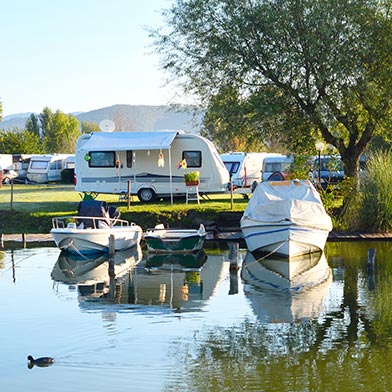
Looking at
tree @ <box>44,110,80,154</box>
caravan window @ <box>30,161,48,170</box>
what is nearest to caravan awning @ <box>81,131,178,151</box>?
caravan window @ <box>30,161,48,170</box>

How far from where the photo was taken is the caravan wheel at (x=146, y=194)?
34.5 metres

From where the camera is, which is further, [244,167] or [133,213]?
[244,167]

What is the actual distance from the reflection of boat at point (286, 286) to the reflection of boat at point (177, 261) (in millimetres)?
1318

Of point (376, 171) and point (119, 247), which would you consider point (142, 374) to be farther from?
point (376, 171)

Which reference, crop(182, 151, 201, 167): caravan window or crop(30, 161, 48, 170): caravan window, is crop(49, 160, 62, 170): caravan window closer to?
crop(30, 161, 48, 170): caravan window

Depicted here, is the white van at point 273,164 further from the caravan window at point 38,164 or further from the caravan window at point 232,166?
the caravan window at point 38,164

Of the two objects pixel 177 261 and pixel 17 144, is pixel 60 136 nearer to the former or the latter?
pixel 17 144

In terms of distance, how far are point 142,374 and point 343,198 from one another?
18.3m

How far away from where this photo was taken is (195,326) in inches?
621

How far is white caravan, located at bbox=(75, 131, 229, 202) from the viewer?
34.3 m

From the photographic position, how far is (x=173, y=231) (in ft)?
86.7

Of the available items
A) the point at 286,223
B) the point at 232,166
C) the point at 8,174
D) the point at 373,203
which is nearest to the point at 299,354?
the point at 286,223

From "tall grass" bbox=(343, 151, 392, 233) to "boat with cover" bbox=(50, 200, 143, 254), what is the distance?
7.33 metres

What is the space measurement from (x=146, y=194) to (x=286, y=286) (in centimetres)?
1517
